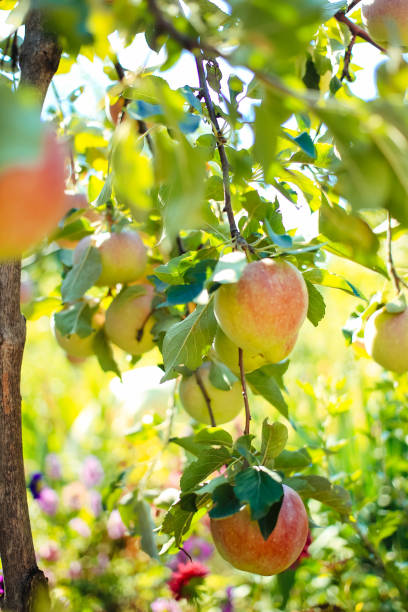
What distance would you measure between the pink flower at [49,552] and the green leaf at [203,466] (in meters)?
0.94

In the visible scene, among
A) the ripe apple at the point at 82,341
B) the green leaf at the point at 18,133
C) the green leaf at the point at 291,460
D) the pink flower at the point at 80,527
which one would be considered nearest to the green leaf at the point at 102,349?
the ripe apple at the point at 82,341

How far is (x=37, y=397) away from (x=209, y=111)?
210 centimetres

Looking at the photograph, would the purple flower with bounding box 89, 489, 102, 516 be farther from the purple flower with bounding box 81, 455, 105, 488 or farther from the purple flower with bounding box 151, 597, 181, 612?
the purple flower with bounding box 151, 597, 181, 612

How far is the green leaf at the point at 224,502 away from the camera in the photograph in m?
0.57

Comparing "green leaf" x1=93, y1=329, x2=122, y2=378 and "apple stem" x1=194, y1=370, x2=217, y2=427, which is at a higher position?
"green leaf" x1=93, y1=329, x2=122, y2=378

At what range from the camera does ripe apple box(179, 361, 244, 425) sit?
3.10ft

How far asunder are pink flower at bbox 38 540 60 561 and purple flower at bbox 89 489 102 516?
132 mm

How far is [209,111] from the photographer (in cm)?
70

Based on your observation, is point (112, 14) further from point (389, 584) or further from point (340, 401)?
point (389, 584)

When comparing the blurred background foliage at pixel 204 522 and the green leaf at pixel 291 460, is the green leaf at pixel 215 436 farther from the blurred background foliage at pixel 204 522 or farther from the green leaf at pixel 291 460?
the blurred background foliage at pixel 204 522

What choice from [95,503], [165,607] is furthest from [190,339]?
[95,503]

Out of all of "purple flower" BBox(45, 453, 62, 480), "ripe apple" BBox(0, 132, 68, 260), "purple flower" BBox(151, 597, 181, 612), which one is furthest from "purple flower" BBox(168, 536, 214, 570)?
"ripe apple" BBox(0, 132, 68, 260)

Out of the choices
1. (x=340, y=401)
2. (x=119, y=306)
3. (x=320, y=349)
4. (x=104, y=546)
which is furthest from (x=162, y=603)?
(x=320, y=349)

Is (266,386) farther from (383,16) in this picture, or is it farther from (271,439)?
(383,16)
